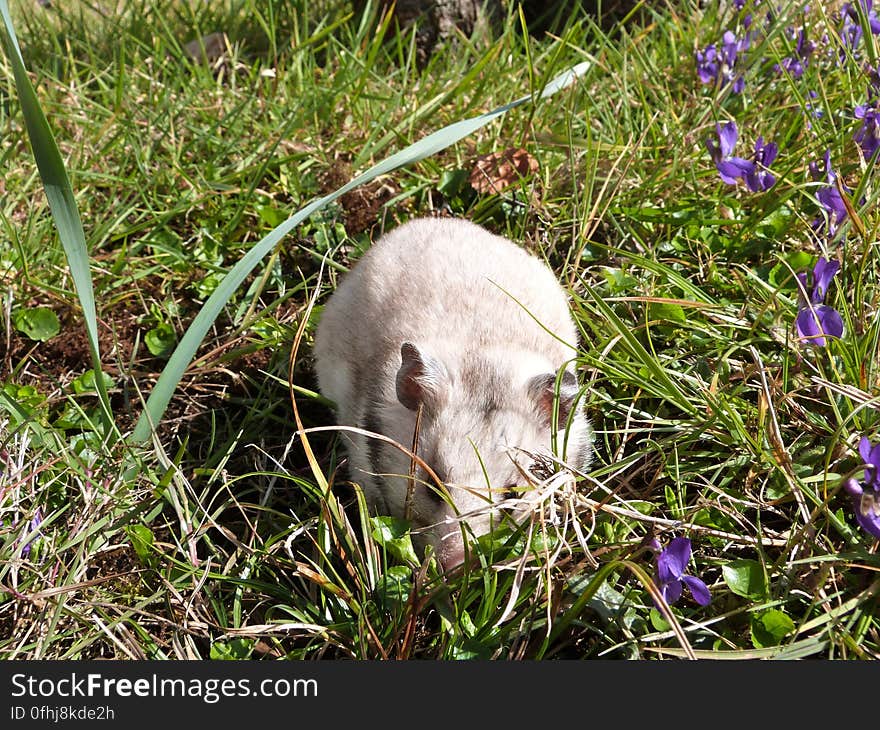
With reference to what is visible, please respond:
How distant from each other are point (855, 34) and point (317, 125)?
2.80 metres

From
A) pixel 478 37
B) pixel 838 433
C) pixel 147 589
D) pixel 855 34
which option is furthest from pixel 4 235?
pixel 855 34

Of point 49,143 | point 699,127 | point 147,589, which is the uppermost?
point 49,143

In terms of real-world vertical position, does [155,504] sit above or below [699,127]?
below

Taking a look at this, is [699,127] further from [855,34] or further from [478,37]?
[478,37]

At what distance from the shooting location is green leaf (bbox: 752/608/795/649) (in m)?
2.73

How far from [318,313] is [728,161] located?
6.45ft

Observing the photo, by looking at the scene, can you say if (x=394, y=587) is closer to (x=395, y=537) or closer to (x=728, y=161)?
(x=395, y=537)

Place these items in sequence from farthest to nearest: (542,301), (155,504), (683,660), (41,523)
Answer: (542,301), (155,504), (41,523), (683,660)

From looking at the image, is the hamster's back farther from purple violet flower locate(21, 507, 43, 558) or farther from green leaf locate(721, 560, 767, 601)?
purple violet flower locate(21, 507, 43, 558)

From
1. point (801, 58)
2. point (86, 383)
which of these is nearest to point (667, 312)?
point (801, 58)

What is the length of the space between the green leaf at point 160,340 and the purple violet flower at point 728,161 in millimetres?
2568

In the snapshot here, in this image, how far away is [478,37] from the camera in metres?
5.75

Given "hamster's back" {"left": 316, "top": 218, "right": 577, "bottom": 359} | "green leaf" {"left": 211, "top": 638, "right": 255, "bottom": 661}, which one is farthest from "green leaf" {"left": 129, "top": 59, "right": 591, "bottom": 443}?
"green leaf" {"left": 211, "top": 638, "right": 255, "bottom": 661}

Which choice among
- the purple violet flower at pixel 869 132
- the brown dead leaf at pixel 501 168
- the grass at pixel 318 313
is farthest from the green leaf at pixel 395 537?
the purple violet flower at pixel 869 132
